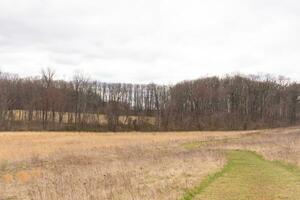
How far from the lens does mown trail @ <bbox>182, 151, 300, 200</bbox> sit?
11602 mm

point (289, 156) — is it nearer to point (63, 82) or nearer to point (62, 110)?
point (62, 110)

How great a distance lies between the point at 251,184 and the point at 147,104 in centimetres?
9757

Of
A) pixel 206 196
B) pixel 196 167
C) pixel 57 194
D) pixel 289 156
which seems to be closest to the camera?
pixel 206 196

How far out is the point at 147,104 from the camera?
111m

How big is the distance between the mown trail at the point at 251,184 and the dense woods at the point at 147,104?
70.1 metres

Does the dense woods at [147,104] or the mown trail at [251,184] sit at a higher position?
the dense woods at [147,104]

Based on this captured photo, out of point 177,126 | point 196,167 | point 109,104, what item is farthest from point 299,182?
point 109,104

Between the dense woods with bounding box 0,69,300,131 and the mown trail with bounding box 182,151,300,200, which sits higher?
the dense woods with bounding box 0,69,300,131

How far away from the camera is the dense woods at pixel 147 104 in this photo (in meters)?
93.7

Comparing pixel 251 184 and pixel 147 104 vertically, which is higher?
pixel 147 104

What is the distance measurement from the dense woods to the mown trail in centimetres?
7009

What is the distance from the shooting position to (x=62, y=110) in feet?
320

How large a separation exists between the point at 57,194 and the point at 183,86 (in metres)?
99.5

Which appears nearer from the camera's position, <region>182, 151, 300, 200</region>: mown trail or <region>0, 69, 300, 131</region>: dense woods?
<region>182, 151, 300, 200</region>: mown trail
